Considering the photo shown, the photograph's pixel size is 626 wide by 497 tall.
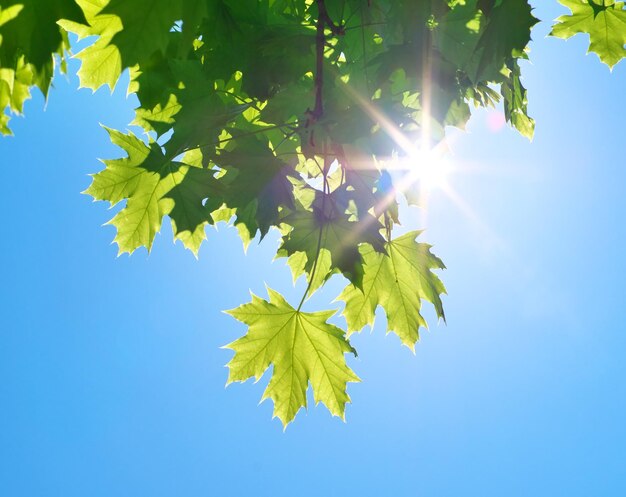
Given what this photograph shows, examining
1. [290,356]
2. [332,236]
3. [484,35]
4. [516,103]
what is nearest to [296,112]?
[332,236]

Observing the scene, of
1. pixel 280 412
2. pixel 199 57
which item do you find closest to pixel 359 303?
pixel 280 412

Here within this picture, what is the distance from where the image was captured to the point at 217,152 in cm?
247

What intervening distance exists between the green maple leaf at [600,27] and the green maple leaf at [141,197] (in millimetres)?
1943

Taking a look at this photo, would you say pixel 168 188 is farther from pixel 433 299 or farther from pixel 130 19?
pixel 433 299

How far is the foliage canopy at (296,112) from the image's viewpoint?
6.20ft

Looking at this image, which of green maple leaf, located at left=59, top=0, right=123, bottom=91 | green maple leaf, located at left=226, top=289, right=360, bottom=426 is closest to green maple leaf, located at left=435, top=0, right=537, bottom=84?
green maple leaf, located at left=59, top=0, right=123, bottom=91

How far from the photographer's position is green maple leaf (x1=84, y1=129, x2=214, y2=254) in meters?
2.58

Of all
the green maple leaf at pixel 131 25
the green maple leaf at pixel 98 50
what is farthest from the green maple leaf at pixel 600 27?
the green maple leaf at pixel 98 50

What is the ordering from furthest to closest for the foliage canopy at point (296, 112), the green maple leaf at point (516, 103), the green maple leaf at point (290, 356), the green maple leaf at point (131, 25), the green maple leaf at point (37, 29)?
1. the green maple leaf at point (516, 103)
2. the green maple leaf at point (290, 356)
3. the foliage canopy at point (296, 112)
4. the green maple leaf at point (131, 25)
5. the green maple leaf at point (37, 29)

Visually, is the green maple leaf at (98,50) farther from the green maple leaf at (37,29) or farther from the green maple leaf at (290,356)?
the green maple leaf at (290,356)

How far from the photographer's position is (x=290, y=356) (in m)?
2.81

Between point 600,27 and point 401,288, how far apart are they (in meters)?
1.56

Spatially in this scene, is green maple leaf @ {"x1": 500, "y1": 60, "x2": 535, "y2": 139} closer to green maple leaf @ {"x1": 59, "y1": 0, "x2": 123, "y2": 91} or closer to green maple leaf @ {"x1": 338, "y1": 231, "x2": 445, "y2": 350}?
green maple leaf @ {"x1": 338, "y1": 231, "x2": 445, "y2": 350}

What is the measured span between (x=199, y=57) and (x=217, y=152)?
41 cm
